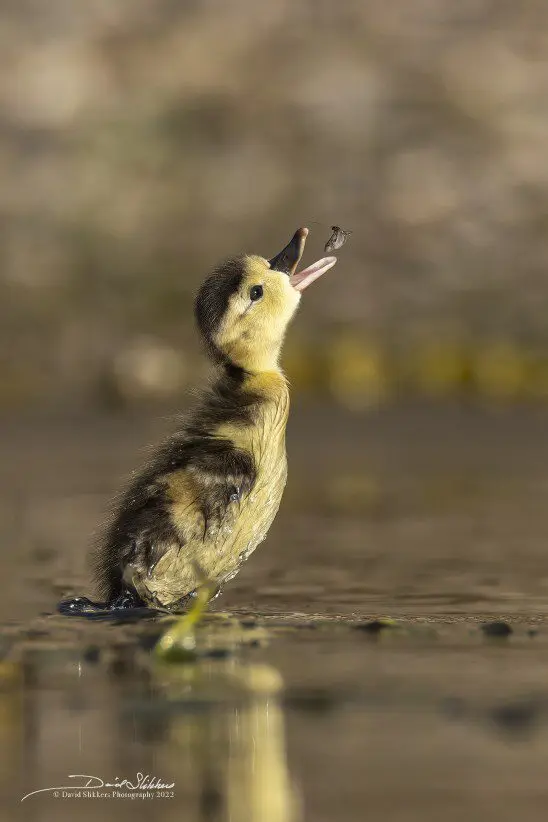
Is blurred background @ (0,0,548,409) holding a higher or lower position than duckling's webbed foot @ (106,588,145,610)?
higher

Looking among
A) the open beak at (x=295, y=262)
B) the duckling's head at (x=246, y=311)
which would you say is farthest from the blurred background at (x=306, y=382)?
the open beak at (x=295, y=262)

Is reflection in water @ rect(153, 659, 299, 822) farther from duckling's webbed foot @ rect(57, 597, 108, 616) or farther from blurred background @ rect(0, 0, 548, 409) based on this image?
blurred background @ rect(0, 0, 548, 409)

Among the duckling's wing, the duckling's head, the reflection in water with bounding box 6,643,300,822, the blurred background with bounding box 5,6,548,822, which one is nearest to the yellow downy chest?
the duckling's wing

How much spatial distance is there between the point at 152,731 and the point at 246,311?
262 centimetres

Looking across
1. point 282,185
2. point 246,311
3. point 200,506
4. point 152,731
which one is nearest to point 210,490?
point 200,506

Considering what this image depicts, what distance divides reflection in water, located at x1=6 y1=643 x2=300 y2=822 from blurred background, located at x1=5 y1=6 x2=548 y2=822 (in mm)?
12

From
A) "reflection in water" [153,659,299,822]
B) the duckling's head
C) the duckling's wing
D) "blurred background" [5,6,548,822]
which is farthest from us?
the duckling's head

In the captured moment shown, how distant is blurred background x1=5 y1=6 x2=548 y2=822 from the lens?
3.95 meters

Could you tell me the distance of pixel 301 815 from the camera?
3334 mm

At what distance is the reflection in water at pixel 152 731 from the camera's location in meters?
3.48

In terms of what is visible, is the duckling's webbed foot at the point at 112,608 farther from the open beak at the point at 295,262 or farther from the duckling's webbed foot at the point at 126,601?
the open beak at the point at 295,262

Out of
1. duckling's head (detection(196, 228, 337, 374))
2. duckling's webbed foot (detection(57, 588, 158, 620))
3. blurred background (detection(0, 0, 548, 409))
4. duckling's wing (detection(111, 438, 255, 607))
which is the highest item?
blurred background (detection(0, 0, 548, 409))

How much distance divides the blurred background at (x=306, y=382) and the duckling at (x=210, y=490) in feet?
0.69

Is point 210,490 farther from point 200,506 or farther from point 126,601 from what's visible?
point 126,601
